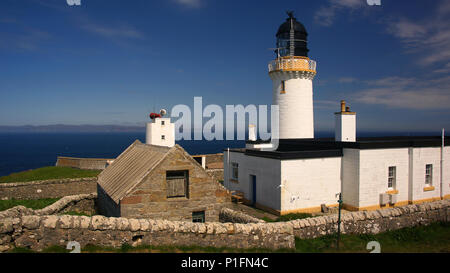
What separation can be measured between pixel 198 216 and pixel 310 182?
709 cm

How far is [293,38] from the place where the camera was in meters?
25.3

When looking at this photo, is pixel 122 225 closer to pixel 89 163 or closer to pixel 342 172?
pixel 342 172

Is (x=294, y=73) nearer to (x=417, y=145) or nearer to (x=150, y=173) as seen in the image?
(x=417, y=145)

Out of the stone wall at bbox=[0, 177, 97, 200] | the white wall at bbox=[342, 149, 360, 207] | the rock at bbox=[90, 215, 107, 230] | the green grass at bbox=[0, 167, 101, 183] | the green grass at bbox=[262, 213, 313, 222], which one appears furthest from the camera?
the green grass at bbox=[0, 167, 101, 183]

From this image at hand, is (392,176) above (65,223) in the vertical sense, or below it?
above

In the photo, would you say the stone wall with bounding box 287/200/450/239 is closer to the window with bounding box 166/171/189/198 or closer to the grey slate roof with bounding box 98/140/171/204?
the window with bounding box 166/171/189/198

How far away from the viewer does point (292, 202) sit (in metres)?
16.7

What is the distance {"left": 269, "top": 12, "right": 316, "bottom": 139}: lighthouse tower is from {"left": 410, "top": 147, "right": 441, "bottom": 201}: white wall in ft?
27.0

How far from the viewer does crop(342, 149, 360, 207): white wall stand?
17.2 meters

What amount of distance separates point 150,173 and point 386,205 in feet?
44.8

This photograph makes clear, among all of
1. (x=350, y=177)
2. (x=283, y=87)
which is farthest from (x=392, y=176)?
(x=283, y=87)

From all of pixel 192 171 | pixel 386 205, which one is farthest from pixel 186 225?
pixel 386 205

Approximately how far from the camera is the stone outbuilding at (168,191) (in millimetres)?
12023

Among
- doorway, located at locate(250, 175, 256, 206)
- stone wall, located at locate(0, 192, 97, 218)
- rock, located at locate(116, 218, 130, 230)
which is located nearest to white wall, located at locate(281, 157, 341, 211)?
doorway, located at locate(250, 175, 256, 206)
